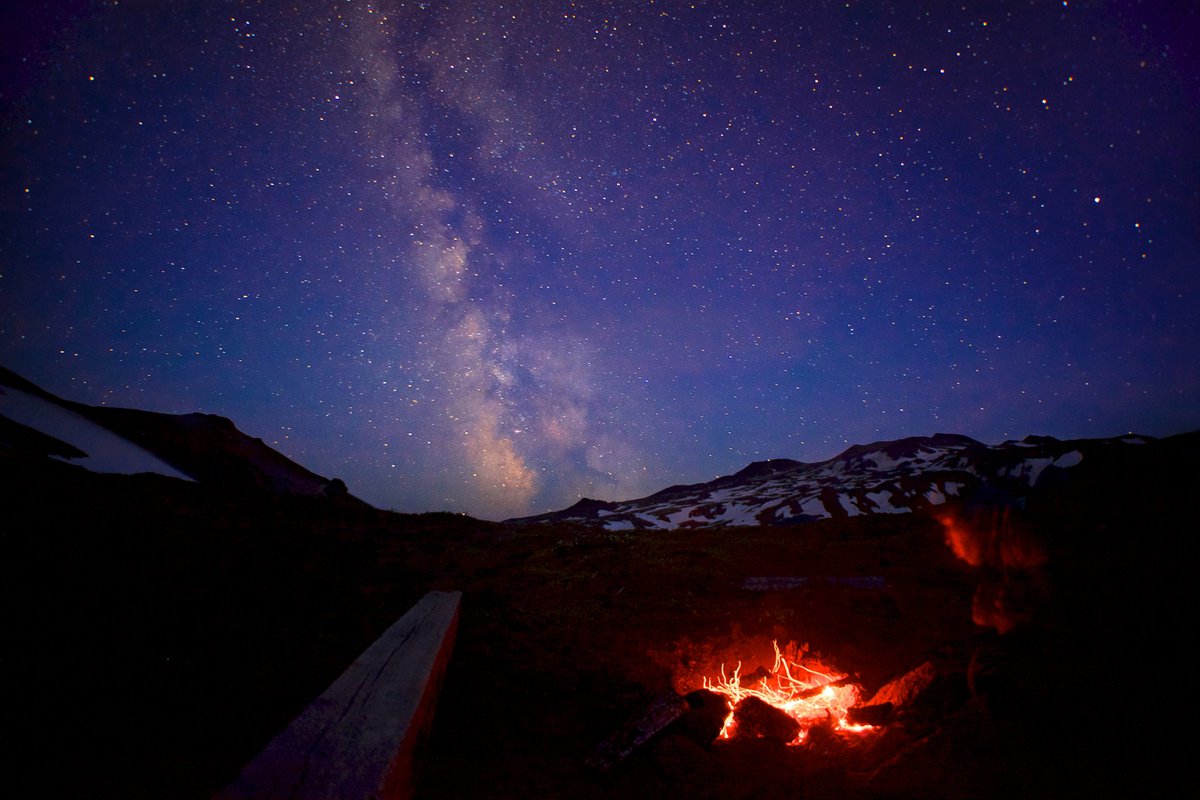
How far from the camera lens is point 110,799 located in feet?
7.45

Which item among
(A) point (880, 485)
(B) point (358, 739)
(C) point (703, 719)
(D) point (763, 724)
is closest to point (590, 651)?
(C) point (703, 719)

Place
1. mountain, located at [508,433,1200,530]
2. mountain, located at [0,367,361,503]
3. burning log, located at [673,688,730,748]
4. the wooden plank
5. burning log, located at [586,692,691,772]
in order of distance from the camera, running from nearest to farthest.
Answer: the wooden plank → burning log, located at [586,692,691,772] → burning log, located at [673,688,730,748] → mountain, located at [508,433,1200,530] → mountain, located at [0,367,361,503]

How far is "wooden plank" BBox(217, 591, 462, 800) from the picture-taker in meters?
1.67

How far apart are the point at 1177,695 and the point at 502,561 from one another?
8197 millimetres

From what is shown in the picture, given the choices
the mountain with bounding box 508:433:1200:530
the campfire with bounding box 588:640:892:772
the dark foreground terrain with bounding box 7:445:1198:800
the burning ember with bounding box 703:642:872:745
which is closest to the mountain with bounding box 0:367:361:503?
the dark foreground terrain with bounding box 7:445:1198:800

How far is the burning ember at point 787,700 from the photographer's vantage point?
322cm

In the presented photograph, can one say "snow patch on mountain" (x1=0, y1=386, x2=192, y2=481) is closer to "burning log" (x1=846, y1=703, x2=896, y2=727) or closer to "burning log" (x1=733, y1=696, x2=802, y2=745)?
"burning log" (x1=733, y1=696, x2=802, y2=745)

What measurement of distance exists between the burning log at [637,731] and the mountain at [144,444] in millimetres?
13371

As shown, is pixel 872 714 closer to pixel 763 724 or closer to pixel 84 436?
pixel 763 724

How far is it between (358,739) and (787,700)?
331 cm

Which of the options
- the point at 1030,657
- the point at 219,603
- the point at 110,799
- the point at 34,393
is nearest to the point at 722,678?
the point at 1030,657

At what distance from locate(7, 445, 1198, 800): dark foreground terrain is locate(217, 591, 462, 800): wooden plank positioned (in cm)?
64

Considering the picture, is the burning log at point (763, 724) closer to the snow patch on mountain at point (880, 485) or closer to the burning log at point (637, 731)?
the burning log at point (637, 731)

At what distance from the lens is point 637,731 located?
3.07m
